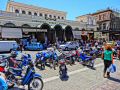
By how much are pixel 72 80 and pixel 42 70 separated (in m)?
2.92

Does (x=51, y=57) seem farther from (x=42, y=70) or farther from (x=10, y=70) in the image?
(x=10, y=70)

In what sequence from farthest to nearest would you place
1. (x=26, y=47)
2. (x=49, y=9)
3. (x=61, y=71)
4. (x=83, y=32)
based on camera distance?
(x=49, y=9)
(x=83, y=32)
(x=26, y=47)
(x=61, y=71)

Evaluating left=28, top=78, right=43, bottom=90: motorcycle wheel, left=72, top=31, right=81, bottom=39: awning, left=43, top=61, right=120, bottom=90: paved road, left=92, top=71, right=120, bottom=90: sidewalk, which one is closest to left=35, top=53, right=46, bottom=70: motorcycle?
left=43, top=61, right=120, bottom=90: paved road

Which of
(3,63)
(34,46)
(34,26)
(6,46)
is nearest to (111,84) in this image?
(3,63)

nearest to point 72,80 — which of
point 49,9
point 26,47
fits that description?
point 26,47

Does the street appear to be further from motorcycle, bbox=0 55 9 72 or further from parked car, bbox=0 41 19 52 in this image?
parked car, bbox=0 41 19 52

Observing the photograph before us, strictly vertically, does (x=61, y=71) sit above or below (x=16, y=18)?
below

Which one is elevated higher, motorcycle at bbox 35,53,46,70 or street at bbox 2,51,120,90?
motorcycle at bbox 35,53,46,70

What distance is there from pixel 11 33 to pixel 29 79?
81.3 feet

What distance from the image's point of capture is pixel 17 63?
11.8 metres

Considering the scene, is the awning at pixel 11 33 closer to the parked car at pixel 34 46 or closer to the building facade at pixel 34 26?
the building facade at pixel 34 26

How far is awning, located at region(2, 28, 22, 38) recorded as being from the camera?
101ft

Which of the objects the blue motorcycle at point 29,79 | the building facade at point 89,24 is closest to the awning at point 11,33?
the building facade at point 89,24

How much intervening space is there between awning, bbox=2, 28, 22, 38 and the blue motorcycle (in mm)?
23504
